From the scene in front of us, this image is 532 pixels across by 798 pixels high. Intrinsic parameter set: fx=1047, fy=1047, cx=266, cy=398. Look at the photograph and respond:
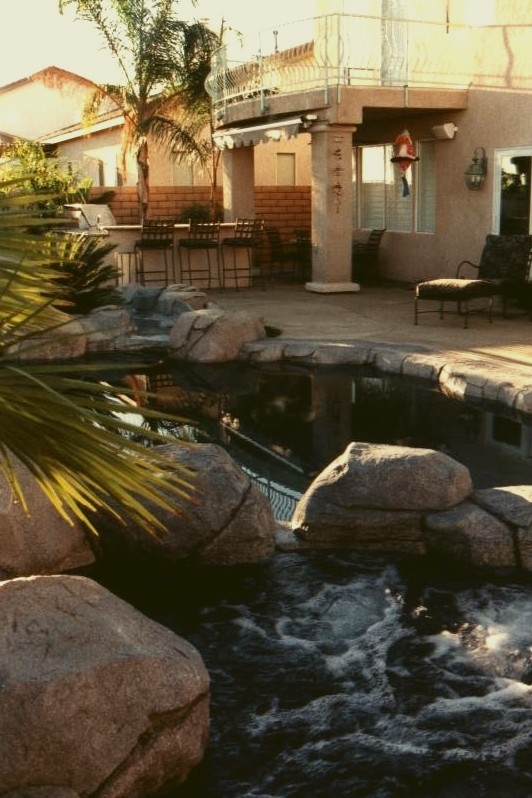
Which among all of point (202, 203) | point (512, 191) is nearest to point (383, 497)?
point (512, 191)

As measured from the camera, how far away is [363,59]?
17422 mm

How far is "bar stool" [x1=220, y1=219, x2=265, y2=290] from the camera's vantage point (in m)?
17.4

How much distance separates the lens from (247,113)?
687 inches

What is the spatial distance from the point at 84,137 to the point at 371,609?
85.6 feet

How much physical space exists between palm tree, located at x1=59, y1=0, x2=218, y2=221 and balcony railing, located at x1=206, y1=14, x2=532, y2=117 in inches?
84.8

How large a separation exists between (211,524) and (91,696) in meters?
2.41

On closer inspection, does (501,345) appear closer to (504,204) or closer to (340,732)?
(504,204)

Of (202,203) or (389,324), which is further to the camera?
(202,203)

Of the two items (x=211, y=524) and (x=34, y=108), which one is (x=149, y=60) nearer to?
A: (x=211, y=524)

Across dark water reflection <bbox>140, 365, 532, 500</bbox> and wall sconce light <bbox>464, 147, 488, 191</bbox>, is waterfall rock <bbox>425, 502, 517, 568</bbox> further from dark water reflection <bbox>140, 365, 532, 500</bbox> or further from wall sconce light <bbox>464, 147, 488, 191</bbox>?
wall sconce light <bbox>464, 147, 488, 191</bbox>

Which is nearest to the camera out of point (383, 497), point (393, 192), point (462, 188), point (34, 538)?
point (34, 538)

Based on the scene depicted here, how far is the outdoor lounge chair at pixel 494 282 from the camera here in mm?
12219

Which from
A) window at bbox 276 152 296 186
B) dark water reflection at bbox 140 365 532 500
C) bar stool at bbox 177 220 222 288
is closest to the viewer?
dark water reflection at bbox 140 365 532 500

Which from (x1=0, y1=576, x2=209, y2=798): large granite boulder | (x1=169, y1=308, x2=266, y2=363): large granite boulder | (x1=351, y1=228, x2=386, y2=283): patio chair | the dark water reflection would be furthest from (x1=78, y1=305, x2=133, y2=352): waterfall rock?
(x1=0, y1=576, x2=209, y2=798): large granite boulder
